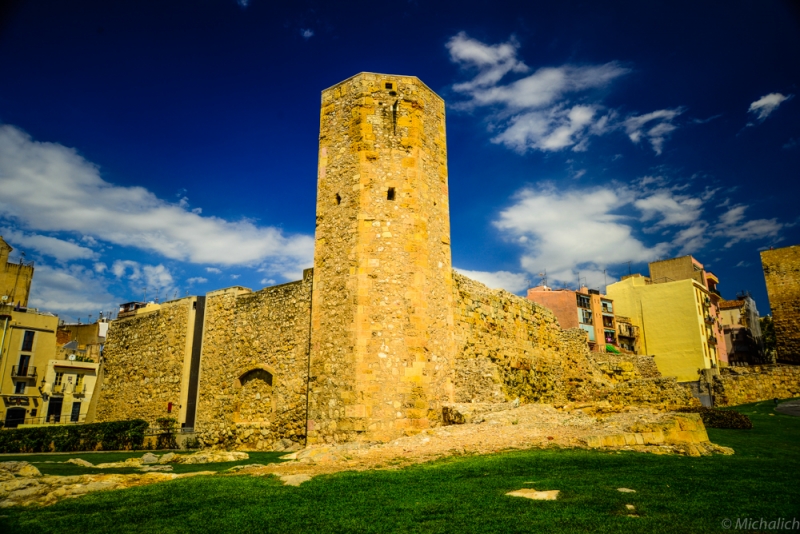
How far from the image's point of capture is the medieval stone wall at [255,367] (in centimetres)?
1495

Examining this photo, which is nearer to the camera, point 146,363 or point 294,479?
point 294,479

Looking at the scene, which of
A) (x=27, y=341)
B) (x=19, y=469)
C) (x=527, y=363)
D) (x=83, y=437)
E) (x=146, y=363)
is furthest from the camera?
→ (x=27, y=341)

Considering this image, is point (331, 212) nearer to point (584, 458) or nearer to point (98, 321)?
point (584, 458)

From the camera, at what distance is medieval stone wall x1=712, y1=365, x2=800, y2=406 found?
89.8 feet

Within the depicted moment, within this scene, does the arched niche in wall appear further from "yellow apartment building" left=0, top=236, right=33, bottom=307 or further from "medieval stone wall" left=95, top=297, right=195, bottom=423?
"yellow apartment building" left=0, top=236, right=33, bottom=307

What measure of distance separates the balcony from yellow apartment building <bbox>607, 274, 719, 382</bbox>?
172 ft

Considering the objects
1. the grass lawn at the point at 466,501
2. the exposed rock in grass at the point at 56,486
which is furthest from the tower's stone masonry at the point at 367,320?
the exposed rock in grass at the point at 56,486

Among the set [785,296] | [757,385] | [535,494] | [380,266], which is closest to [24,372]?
[380,266]

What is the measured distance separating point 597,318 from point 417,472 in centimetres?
4883

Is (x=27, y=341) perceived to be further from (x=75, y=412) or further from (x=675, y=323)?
(x=675, y=323)

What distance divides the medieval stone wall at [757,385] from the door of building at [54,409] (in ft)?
146

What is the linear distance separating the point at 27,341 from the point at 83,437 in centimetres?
2390

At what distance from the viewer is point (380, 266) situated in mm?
13297

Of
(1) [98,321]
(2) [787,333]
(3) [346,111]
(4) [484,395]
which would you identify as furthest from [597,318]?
(1) [98,321]
